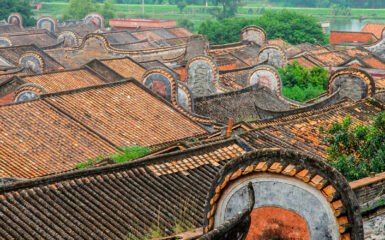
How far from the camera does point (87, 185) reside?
36.4 feet

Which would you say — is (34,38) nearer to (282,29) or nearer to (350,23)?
(282,29)

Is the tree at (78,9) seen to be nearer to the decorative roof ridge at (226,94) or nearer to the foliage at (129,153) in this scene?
the decorative roof ridge at (226,94)

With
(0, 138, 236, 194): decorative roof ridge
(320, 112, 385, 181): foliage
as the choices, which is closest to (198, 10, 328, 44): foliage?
(320, 112, 385, 181): foliage

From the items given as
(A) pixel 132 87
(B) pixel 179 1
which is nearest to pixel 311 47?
(A) pixel 132 87

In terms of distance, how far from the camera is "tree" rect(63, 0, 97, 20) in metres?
81.1

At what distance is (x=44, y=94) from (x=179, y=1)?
83.8 metres

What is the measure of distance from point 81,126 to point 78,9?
6465 cm

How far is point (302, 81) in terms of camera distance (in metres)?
32.1

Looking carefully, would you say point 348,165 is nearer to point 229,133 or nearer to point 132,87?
point 229,133

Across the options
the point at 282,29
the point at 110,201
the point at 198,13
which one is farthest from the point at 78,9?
the point at 110,201

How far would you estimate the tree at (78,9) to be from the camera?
266ft

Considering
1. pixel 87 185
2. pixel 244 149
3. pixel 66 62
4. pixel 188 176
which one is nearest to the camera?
pixel 87 185

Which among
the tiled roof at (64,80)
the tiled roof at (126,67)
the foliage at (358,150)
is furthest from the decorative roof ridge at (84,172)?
the tiled roof at (126,67)

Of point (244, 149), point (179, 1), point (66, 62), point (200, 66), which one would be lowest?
point (179, 1)
